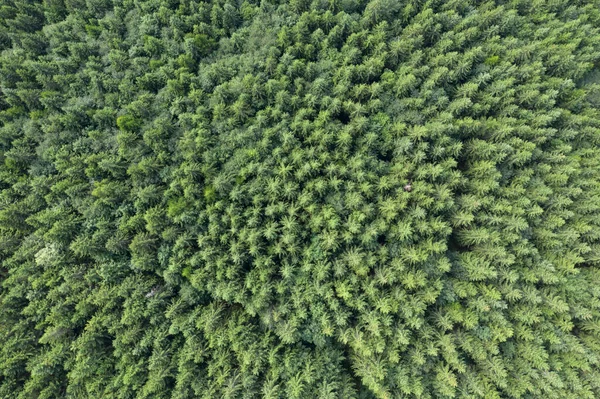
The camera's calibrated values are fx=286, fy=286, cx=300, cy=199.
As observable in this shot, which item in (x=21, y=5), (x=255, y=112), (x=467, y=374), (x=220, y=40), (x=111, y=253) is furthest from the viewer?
(x=21, y=5)

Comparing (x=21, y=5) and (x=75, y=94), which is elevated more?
(x=21, y=5)

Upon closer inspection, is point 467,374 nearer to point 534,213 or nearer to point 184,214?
point 534,213

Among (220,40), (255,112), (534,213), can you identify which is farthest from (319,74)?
(534,213)

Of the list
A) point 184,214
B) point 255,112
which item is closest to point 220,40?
point 255,112

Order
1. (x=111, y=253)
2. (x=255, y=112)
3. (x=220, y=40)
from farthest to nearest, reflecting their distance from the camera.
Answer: (x=220, y=40) → (x=255, y=112) → (x=111, y=253)

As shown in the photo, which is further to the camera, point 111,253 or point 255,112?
point 255,112

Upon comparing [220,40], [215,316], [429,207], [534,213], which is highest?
[220,40]

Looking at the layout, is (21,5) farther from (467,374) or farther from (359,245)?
(467,374)
